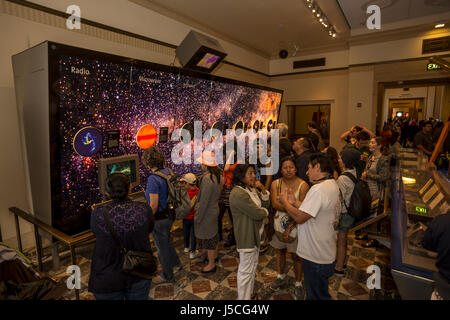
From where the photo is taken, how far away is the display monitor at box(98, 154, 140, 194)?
9.96 feet

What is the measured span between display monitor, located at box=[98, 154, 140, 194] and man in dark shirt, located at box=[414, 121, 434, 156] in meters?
6.48

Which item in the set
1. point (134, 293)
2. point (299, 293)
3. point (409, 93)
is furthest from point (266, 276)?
point (409, 93)

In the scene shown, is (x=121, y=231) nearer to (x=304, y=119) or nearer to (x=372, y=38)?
(x=372, y=38)

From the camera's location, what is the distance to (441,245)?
5.50 feet

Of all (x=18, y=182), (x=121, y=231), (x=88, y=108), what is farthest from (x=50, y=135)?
(x=121, y=231)

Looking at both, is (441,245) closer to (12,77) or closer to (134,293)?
(134,293)

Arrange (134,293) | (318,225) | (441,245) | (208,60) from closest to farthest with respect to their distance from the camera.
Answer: (441,245), (134,293), (318,225), (208,60)

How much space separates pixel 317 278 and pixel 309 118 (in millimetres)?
8445

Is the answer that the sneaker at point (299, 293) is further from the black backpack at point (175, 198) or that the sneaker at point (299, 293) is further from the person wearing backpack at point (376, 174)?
the person wearing backpack at point (376, 174)

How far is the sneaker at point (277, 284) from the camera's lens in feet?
9.36

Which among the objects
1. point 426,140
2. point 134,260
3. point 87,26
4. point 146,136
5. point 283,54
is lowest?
point 134,260

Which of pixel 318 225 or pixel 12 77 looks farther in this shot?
pixel 12 77

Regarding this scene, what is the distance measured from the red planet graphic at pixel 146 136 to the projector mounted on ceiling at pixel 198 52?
1.42 meters

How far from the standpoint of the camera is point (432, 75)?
6.29 m
